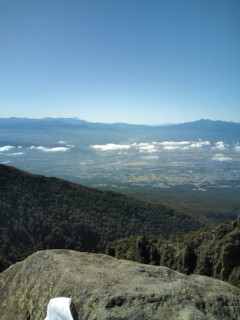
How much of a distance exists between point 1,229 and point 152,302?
8517cm

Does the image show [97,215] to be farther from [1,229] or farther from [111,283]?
[111,283]

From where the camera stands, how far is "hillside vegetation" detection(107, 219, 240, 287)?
29438 millimetres

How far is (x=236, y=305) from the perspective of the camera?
835cm

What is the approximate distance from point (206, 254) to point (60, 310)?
1194 inches

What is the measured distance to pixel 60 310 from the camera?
26.0 feet

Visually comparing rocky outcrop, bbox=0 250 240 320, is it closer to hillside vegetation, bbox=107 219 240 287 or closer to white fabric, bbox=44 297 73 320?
white fabric, bbox=44 297 73 320

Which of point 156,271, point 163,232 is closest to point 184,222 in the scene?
point 163,232

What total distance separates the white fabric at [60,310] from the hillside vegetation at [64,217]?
64028mm

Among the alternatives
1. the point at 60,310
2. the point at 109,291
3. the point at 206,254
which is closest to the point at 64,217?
the point at 206,254

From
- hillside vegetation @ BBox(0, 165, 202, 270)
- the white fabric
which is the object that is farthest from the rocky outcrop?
hillside vegetation @ BBox(0, 165, 202, 270)

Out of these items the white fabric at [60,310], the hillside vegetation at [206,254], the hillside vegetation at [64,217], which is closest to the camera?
the white fabric at [60,310]

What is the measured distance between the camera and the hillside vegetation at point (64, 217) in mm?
85500

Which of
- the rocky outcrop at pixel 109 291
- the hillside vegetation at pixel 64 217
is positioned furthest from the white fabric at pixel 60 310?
the hillside vegetation at pixel 64 217

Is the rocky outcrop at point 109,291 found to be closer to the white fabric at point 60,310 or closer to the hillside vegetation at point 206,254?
the white fabric at point 60,310
